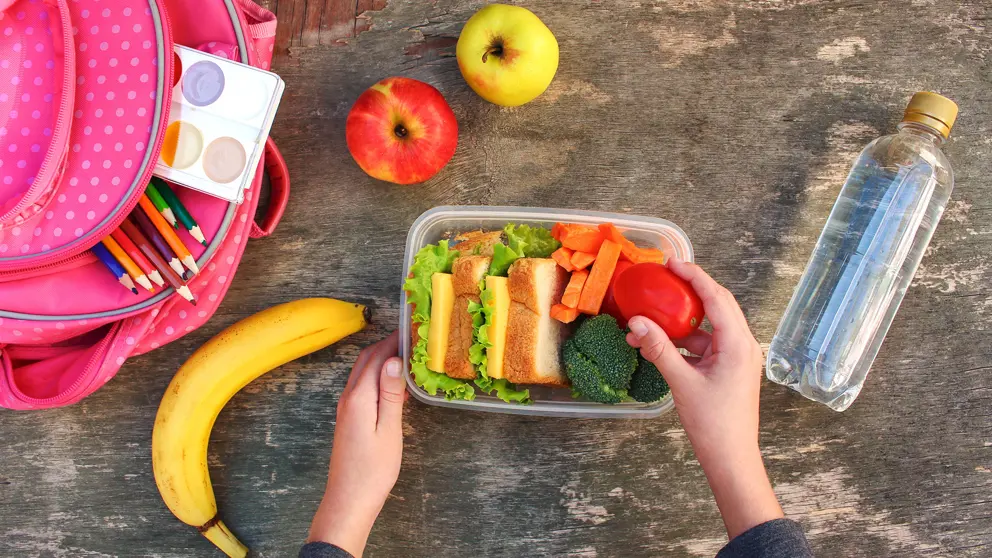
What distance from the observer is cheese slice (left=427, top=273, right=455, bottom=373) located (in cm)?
88

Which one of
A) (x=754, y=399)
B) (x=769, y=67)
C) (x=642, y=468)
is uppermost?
(x=769, y=67)

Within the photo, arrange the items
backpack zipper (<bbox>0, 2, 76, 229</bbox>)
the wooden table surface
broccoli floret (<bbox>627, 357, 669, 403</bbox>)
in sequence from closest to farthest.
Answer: backpack zipper (<bbox>0, 2, 76, 229</bbox>) < broccoli floret (<bbox>627, 357, 669, 403</bbox>) < the wooden table surface

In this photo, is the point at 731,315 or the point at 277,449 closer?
the point at 731,315

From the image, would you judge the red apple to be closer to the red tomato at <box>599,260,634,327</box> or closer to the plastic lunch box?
the plastic lunch box

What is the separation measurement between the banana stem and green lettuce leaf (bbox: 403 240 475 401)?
0.51 m

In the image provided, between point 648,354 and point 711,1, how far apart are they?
0.74m

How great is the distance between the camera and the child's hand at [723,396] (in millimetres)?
797

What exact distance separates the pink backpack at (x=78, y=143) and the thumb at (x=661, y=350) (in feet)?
2.15

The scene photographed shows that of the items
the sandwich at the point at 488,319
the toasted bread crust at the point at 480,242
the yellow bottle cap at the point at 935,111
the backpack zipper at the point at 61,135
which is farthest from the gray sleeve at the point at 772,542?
the backpack zipper at the point at 61,135

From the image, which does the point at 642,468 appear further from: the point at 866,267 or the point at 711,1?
the point at 711,1

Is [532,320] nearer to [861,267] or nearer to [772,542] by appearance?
[772,542]

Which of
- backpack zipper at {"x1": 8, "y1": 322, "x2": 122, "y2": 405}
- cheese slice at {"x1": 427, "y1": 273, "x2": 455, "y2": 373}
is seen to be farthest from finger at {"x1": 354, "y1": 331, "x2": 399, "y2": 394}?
backpack zipper at {"x1": 8, "y1": 322, "x2": 122, "y2": 405}

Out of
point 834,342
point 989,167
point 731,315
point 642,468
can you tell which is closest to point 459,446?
point 642,468

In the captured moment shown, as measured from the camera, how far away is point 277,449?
3.65 ft
